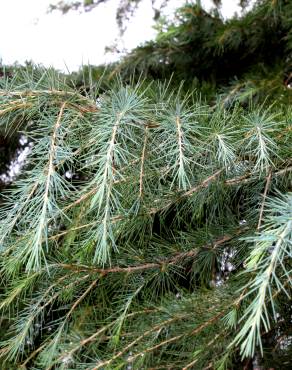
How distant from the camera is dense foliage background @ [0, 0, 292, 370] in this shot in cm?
69

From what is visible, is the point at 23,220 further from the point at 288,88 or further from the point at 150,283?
the point at 288,88

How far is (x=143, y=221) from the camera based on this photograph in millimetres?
950

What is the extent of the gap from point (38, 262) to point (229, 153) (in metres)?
0.31

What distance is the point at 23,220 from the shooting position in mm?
704

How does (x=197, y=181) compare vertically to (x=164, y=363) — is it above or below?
above

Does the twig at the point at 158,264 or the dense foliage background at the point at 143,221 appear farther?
the twig at the point at 158,264

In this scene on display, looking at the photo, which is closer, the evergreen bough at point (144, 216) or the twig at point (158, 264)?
the evergreen bough at point (144, 216)

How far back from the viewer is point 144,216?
94 centimetres

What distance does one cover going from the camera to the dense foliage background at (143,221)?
2.26ft

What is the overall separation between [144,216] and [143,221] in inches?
0.6

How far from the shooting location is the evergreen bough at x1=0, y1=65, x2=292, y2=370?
683 mm

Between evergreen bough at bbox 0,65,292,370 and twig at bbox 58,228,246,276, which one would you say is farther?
twig at bbox 58,228,246,276

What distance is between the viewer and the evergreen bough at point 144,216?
2.24ft

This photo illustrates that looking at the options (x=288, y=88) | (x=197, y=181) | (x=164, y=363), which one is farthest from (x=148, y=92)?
(x=288, y=88)
